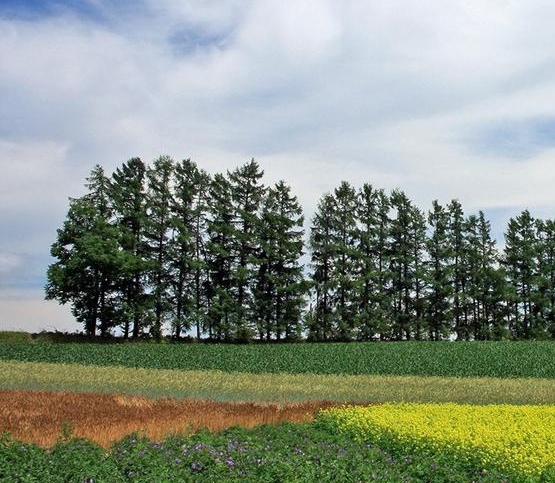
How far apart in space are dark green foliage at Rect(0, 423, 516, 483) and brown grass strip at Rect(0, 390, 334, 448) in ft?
5.65

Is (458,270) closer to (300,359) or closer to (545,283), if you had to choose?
(545,283)

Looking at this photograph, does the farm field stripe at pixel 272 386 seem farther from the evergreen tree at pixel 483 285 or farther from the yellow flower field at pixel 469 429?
the evergreen tree at pixel 483 285

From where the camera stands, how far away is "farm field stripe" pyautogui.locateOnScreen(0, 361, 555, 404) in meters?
24.0

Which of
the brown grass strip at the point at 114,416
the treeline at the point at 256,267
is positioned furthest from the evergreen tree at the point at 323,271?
the brown grass strip at the point at 114,416

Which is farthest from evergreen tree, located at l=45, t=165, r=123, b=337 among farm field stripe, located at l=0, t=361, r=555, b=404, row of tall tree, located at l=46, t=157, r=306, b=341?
farm field stripe, located at l=0, t=361, r=555, b=404

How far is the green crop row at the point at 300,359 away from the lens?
38906mm

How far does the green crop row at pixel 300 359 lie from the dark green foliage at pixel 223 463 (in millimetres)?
27726

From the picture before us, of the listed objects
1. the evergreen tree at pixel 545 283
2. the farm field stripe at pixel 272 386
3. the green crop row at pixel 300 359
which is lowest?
the farm field stripe at pixel 272 386

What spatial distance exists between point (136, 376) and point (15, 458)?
72.0ft

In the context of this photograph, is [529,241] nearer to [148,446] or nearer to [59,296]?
[59,296]

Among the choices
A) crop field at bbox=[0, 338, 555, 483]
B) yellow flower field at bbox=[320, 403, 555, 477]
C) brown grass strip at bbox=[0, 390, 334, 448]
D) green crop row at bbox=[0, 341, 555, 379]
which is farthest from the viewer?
green crop row at bbox=[0, 341, 555, 379]

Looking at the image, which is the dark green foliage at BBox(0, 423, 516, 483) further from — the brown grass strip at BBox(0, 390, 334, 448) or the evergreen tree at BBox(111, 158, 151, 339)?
the evergreen tree at BBox(111, 158, 151, 339)

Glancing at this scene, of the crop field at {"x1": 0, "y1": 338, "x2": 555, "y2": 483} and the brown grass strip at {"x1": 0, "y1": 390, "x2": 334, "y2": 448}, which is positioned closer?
the crop field at {"x1": 0, "y1": 338, "x2": 555, "y2": 483}

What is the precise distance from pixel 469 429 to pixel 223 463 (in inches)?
Result: 224
